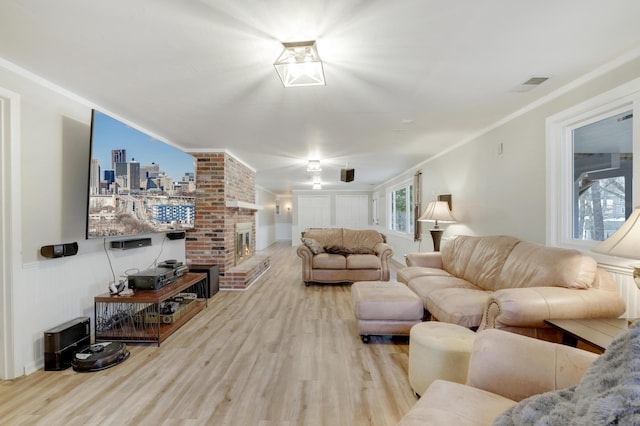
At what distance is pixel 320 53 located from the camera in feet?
6.53

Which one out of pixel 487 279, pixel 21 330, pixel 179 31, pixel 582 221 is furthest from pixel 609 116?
pixel 21 330

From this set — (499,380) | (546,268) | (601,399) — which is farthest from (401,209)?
(601,399)

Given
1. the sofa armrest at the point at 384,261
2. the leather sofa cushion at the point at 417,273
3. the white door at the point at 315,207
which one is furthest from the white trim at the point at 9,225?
the white door at the point at 315,207

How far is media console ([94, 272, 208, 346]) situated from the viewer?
2.74 m

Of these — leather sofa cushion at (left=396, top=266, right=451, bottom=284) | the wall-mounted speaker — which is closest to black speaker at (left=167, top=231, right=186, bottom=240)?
the wall-mounted speaker

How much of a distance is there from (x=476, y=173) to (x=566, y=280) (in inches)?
85.8

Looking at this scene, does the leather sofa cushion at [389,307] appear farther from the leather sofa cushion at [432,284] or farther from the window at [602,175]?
the window at [602,175]

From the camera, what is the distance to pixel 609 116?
7.54 ft

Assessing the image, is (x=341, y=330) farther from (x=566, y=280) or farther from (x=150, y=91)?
(x=150, y=91)

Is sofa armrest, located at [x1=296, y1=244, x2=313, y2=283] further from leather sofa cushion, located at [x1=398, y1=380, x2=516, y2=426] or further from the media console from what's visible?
leather sofa cushion, located at [x1=398, y1=380, x2=516, y2=426]

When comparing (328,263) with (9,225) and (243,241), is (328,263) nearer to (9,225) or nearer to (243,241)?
(243,241)

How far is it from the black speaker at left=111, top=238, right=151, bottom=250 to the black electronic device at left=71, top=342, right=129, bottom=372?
38.0 inches

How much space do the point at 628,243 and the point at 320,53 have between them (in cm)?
213

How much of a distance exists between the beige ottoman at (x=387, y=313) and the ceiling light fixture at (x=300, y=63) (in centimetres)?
200
